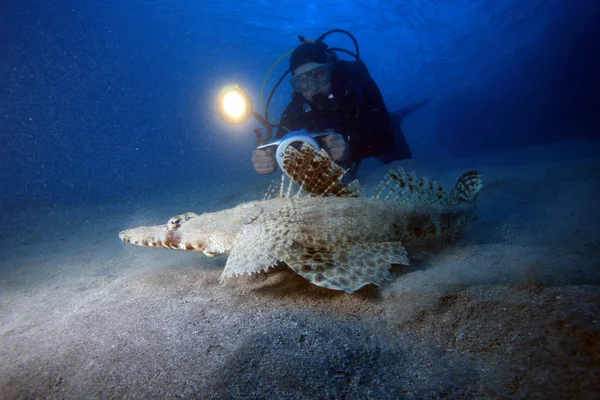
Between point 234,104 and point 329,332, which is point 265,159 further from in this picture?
point 329,332

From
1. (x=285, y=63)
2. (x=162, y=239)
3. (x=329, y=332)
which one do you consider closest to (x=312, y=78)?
(x=162, y=239)

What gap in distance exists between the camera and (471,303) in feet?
6.55

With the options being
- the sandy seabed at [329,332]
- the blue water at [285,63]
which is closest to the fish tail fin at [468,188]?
the sandy seabed at [329,332]

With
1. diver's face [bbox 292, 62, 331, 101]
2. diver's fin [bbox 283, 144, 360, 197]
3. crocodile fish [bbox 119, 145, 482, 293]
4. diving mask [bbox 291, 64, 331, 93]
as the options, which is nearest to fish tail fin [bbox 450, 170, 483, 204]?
crocodile fish [bbox 119, 145, 482, 293]

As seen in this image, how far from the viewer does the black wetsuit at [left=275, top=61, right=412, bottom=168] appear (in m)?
7.66

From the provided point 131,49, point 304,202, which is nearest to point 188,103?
point 131,49

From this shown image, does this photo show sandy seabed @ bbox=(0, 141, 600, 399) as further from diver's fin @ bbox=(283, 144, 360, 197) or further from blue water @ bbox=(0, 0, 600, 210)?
blue water @ bbox=(0, 0, 600, 210)

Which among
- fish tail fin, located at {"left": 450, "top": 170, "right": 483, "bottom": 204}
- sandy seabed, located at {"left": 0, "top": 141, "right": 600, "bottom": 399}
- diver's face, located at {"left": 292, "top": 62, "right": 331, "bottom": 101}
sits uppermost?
diver's face, located at {"left": 292, "top": 62, "right": 331, "bottom": 101}

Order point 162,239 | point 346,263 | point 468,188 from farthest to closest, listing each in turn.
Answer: point 468,188, point 162,239, point 346,263

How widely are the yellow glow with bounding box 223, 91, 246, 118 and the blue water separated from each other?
12.9 m

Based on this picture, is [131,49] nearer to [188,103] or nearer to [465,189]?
[188,103]

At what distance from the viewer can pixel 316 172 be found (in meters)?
3.62

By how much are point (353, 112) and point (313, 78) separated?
5.07ft

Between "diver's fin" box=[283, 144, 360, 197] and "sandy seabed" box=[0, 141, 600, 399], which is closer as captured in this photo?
"sandy seabed" box=[0, 141, 600, 399]
